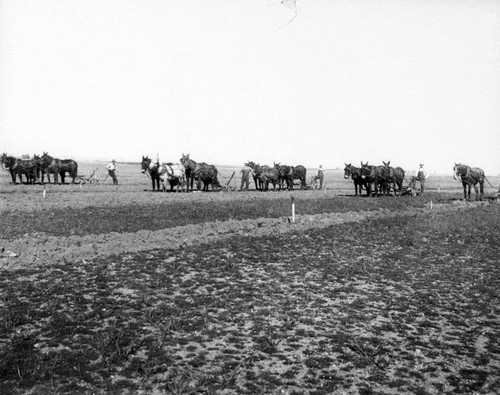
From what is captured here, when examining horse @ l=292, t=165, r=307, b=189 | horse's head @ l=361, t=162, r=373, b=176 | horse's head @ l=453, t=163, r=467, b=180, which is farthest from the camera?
horse @ l=292, t=165, r=307, b=189

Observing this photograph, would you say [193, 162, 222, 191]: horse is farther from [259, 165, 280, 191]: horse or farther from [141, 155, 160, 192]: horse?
[259, 165, 280, 191]: horse

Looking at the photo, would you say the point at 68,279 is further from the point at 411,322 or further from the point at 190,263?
the point at 411,322

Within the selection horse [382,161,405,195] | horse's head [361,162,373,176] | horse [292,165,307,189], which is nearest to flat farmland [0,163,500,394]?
horse's head [361,162,373,176]

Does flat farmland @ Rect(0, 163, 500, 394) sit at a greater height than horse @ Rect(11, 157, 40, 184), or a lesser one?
lesser

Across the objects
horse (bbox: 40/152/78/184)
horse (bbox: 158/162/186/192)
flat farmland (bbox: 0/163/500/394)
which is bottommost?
flat farmland (bbox: 0/163/500/394)

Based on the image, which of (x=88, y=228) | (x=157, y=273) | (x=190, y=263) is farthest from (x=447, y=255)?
(x=88, y=228)

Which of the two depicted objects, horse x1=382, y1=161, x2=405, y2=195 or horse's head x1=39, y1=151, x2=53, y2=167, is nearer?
horse's head x1=39, y1=151, x2=53, y2=167

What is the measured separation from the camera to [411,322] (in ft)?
30.8

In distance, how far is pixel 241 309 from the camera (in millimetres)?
9812

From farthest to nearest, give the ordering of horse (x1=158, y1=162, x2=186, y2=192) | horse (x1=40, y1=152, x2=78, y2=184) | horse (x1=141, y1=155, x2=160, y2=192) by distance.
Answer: horse (x1=40, y1=152, x2=78, y2=184) < horse (x1=141, y1=155, x2=160, y2=192) < horse (x1=158, y1=162, x2=186, y2=192)

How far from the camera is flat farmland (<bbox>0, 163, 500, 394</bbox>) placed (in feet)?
22.4

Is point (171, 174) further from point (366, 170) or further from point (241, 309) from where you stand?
point (241, 309)

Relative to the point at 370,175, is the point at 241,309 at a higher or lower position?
lower

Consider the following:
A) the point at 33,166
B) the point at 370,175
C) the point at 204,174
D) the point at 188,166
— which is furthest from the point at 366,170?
the point at 33,166
